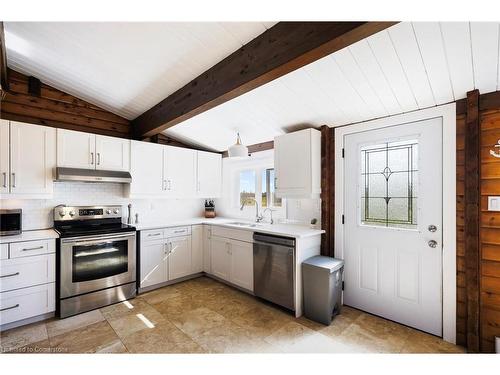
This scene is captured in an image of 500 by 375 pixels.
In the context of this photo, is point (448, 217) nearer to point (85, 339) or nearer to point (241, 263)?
point (241, 263)

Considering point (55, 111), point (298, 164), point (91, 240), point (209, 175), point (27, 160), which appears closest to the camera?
point (27, 160)

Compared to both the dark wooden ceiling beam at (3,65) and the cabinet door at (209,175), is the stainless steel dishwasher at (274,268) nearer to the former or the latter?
the cabinet door at (209,175)

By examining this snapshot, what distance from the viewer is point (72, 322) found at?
8.32ft

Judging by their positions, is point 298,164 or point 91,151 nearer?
point 298,164

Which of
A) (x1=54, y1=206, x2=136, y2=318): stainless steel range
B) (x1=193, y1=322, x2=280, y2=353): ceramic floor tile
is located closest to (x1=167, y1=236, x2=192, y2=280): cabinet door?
(x1=54, y1=206, x2=136, y2=318): stainless steel range

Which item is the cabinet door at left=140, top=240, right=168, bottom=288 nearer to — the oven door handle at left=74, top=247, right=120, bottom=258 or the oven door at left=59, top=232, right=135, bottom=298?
the oven door at left=59, top=232, right=135, bottom=298

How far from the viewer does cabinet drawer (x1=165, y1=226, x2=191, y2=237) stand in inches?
140

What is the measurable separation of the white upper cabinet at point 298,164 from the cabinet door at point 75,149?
242 cm

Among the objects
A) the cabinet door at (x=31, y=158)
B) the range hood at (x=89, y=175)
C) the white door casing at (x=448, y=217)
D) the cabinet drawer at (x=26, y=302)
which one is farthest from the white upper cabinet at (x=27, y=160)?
the white door casing at (x=448, y=217)

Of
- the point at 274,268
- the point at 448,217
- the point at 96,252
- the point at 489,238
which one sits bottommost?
the point at 274,268

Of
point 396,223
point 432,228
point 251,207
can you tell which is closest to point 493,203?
point 432,228

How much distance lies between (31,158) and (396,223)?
4078 mm

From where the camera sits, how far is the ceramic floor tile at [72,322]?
7.81 feet
